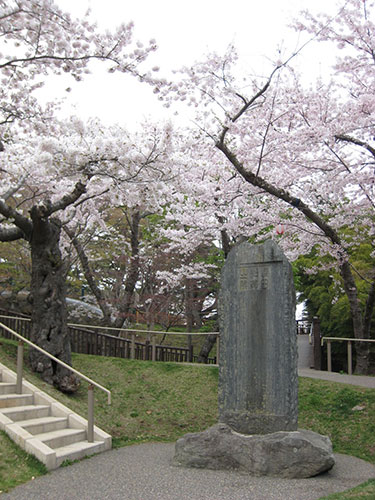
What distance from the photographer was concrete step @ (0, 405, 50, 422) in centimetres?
798

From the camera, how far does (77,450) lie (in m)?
7.52

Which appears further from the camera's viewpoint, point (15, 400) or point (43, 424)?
point (15, 400)

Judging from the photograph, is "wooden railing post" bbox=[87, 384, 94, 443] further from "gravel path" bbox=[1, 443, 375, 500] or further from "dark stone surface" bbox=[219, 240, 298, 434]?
"dark stone surface" bbox=[219, 240, 298, 434]

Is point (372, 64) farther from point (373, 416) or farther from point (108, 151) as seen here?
point (373, 416)

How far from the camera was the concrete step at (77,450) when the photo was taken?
7123 mm

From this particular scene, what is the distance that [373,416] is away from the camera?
9.78 meters

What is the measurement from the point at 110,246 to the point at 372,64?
1263 centimetres

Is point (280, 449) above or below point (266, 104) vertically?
below

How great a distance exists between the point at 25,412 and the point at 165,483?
10.5ft

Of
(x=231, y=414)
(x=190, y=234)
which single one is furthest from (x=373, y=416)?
(x=190, y=234)

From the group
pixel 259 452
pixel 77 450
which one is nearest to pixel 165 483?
pixel 259 452

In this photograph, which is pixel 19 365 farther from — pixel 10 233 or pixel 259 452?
pixel 259 452

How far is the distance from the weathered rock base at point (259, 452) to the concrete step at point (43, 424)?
232 cm

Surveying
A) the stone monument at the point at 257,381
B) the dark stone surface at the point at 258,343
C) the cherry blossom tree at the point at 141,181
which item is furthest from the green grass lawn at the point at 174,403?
the cherry blossom tree at the point at 141,181
